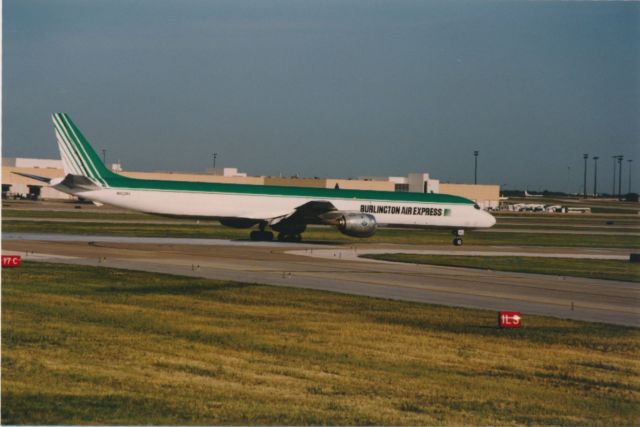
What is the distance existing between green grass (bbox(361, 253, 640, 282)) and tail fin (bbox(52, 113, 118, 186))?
54.1 feet

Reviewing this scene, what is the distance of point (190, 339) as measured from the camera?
16.9 meters

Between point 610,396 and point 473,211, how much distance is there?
45815 millimetres

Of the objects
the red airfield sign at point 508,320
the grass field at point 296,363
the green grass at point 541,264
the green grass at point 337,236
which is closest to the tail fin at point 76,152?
the green grass at point 337,236

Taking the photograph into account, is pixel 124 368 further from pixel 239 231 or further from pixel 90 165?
pixel 239 231

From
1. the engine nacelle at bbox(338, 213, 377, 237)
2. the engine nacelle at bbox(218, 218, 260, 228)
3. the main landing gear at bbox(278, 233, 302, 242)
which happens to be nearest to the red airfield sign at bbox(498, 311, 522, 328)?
the engine nacelle at bbox(338, 213, 377, 237)

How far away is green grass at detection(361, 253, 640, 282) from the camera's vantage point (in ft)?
123

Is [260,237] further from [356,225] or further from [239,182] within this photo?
[239,182]

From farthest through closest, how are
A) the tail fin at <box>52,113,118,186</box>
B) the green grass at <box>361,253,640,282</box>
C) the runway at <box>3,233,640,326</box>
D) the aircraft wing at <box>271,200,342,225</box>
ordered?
the aircraft wing at <box>271,200,342,225</box>, the tail fin at <box>52,113,118,186</box>, the green grass at <box>361,253,640,282</box>, the runway at <box>3,233,640,326</box>

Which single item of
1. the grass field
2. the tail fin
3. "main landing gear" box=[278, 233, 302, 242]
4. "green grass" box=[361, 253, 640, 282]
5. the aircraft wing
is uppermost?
the tail fin

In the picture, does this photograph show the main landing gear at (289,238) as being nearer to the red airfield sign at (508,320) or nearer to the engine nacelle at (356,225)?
the engine nacelle at (356,225)

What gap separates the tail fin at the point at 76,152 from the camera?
1932 inches

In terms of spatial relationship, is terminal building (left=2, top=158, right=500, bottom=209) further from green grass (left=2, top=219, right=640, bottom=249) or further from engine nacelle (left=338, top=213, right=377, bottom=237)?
engine nacelle (left=338, top=213, right=377, bottom=237)

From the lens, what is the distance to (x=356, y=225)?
50.6 metres

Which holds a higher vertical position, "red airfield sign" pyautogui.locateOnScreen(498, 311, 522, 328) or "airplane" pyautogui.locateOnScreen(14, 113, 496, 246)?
"airplane" pyautogui.locateOnScreen(14, 113, 496, 246)
